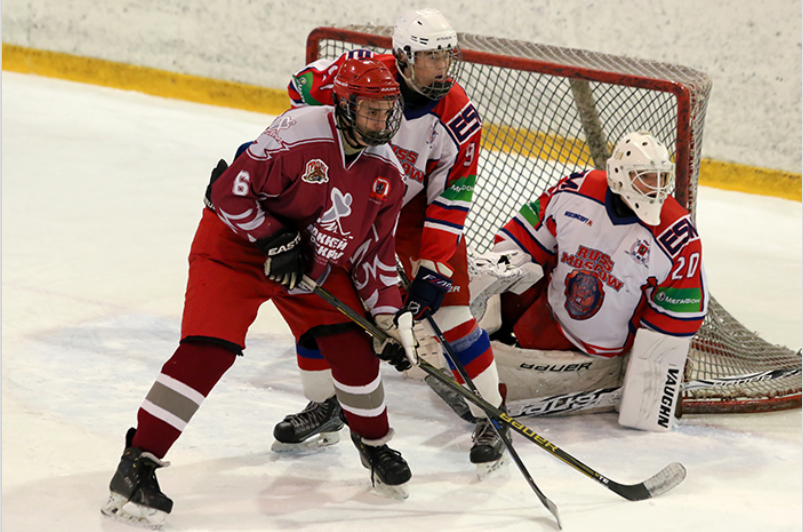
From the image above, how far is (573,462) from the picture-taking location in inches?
84.0

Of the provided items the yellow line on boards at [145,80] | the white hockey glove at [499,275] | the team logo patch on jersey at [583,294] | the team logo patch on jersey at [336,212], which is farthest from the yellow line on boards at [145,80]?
the team logo patch on jersey at [336,212]

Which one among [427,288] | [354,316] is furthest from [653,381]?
[354,316]

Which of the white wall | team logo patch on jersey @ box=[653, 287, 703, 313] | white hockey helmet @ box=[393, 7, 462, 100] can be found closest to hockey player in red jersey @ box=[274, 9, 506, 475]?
white hockey helmet @ box=[393, 7, 462, 100]

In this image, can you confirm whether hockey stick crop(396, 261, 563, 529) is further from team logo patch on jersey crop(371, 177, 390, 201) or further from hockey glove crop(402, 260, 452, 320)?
team logo patch on jersey crop(371, 177, 390, 201)

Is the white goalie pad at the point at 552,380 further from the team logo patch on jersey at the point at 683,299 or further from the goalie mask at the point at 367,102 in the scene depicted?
the goalie mask at the point at 367,102

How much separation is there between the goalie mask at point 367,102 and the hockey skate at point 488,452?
853 millimetres

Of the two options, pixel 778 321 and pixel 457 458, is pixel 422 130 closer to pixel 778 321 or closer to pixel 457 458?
pixel 457 458

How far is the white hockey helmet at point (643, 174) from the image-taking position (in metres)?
2.37

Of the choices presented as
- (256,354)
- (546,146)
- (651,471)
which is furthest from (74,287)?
(651,471)

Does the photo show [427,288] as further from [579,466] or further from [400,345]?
[579,466]

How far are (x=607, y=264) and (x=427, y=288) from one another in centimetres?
65

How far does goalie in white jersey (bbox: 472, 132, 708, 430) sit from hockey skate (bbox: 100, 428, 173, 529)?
3.74ft

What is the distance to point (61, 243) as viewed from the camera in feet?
11.8

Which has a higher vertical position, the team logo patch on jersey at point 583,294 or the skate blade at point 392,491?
the team logo patch on jersey at point 583,294
